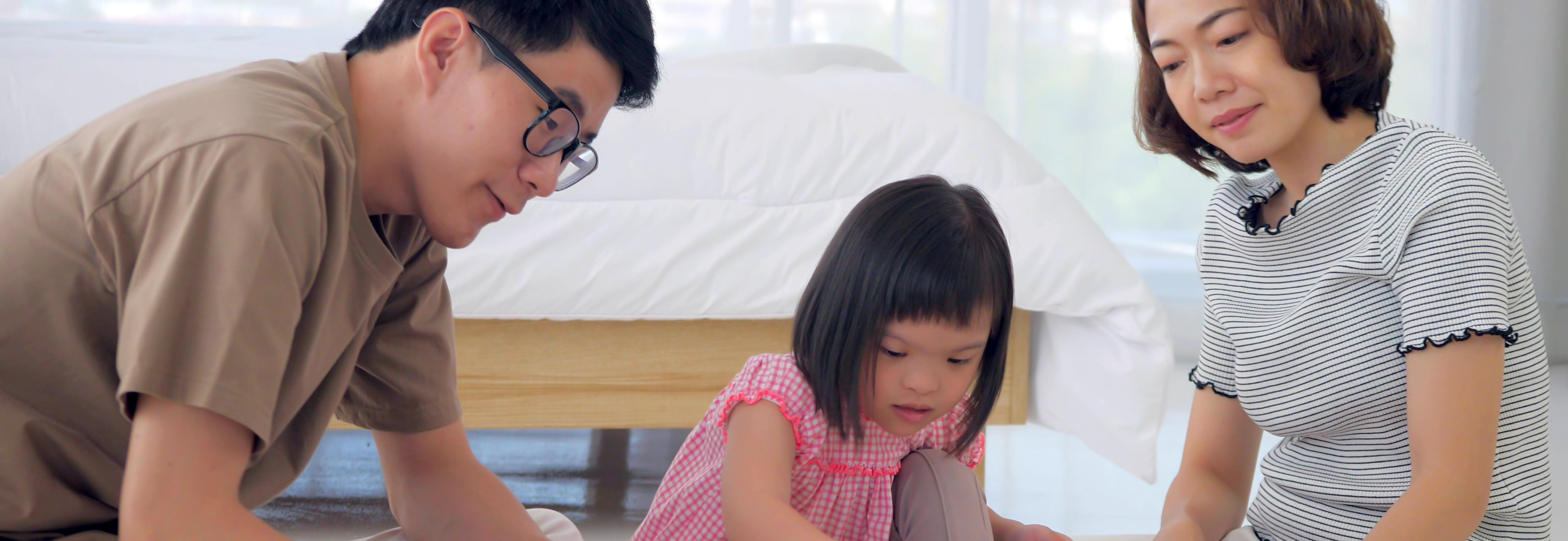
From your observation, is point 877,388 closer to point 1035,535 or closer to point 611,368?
point 1035,535

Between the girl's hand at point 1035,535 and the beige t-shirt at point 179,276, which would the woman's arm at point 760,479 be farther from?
the beige t-shirt at point 179,276

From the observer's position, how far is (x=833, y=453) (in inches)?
40.1

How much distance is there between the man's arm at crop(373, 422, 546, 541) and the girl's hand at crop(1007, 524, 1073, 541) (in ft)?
1.46

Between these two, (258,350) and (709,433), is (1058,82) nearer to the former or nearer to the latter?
(709,433)

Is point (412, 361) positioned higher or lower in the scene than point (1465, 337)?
lower

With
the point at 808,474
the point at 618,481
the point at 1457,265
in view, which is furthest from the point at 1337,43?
the point at 618,481

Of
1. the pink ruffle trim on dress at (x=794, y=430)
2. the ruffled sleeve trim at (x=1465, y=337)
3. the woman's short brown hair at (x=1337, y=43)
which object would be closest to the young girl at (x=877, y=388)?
the pink ruffle trim on dress at (x=794, y=430)

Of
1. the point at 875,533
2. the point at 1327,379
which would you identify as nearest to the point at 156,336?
the point at 875,533

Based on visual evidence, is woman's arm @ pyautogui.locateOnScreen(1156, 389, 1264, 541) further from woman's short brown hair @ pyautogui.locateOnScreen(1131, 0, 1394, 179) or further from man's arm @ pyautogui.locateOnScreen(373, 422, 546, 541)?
man's arm @ pyautogui.locateOnScreen(373, 422, 546, 541)

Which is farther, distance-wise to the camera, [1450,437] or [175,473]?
[1450,437]

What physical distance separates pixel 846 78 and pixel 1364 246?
1.08 metres

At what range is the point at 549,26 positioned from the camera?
2.42ft

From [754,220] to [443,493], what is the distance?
56cm

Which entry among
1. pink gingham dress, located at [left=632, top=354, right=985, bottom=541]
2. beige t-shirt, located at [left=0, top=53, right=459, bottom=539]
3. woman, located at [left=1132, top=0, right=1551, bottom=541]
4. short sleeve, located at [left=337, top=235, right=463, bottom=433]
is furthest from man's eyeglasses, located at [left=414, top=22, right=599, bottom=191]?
woman, located at [left=1132, top=0, right=1551, bottom=541]
